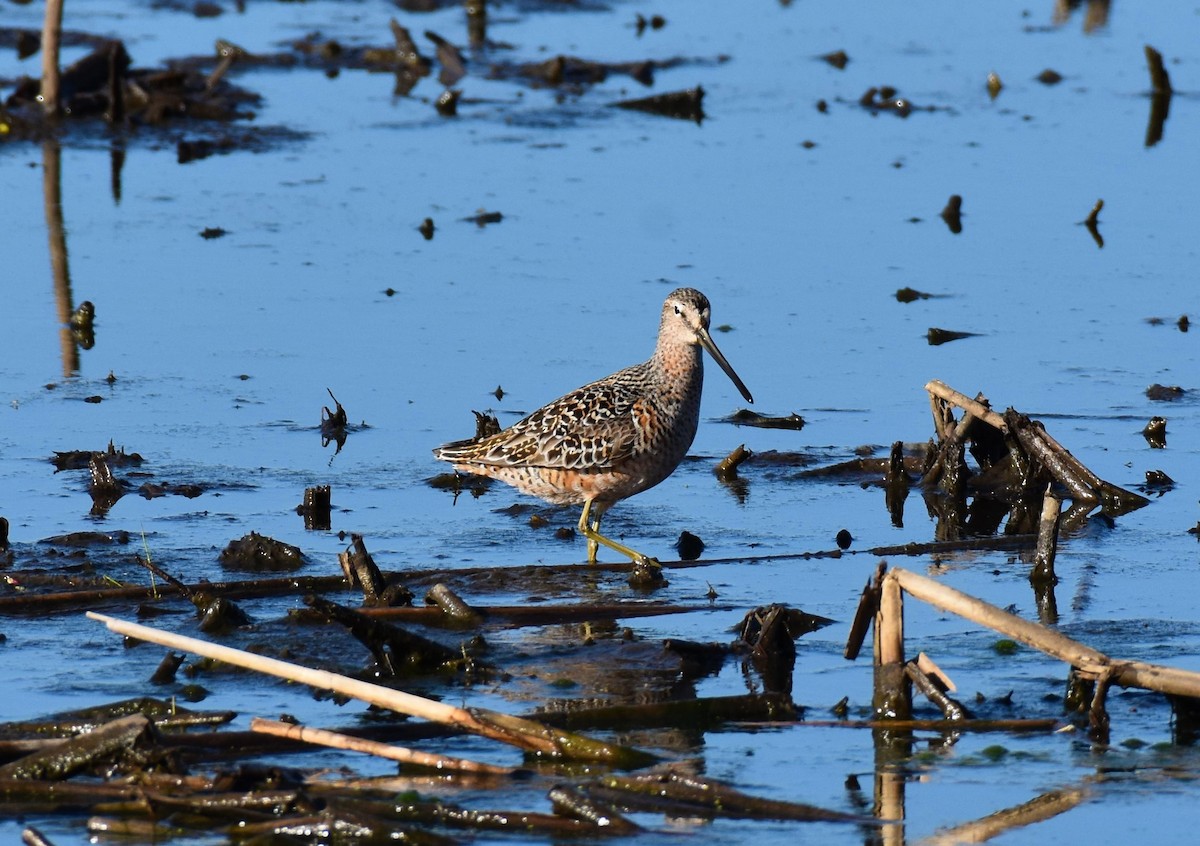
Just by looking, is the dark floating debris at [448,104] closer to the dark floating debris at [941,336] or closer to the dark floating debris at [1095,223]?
the dark floating debris at [1095,223]

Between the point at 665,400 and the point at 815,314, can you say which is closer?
the point at 665,400

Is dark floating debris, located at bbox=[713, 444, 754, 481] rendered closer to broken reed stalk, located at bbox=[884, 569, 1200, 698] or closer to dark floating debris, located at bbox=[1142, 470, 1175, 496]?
dark floating debris, located at bbox=[1142, 470, 1175, 496]

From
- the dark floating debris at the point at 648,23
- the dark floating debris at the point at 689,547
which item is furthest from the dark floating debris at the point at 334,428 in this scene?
the dark floating debris at the point at 648,23

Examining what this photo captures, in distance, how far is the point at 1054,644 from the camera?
255 inches

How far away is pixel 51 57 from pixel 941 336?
9.86 metres

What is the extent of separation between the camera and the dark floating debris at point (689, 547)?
30.4 ft

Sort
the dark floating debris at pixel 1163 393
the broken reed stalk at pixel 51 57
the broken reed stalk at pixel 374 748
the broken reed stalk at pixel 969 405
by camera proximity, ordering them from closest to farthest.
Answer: the broken reed stalk at pixel 374 748
the broken reed stalk at pixel 969 405
the dark floating debris at pixel 1163 393
the broken reed stalk at pixel 51 57

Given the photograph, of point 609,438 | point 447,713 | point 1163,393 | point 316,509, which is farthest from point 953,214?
point 447,713

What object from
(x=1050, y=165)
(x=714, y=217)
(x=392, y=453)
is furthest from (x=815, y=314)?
(x=1050, y=165)

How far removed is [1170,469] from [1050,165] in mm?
8094

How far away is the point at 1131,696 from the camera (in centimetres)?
718

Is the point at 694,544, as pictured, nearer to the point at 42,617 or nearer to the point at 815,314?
the point at 42,617

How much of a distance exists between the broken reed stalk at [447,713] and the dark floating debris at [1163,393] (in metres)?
6.10

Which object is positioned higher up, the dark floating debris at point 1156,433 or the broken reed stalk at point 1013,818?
the broken reed stalk at point 1013,818
